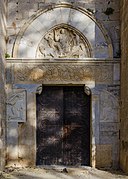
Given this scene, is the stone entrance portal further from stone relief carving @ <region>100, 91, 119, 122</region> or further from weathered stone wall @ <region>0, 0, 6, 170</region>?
weathered stone wall @ <region>0, 0, 6, 170</region>

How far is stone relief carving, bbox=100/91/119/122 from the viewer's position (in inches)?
257

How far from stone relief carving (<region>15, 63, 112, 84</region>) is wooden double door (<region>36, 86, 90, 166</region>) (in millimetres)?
259

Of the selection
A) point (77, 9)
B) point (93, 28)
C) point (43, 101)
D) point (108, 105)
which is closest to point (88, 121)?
point (108, 105)

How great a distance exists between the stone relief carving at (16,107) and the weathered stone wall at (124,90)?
2023 mm

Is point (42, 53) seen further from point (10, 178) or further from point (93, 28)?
point (10, 178)

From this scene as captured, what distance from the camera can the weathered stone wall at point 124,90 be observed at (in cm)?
596

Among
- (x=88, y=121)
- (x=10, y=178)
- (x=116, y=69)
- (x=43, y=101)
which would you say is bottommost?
(x=10, y=178)

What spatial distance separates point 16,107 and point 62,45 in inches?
64.7

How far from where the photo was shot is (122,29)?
21.1 feet

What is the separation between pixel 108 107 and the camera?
6.54m

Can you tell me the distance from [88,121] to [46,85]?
1.18 metres

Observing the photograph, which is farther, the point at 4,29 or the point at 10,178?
the point at 4,29

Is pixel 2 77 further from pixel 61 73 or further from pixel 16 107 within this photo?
pixel 61 73

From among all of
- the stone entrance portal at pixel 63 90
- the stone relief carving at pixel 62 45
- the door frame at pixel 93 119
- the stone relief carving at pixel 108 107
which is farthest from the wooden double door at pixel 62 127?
the stone relief carving at pixel 62 45
